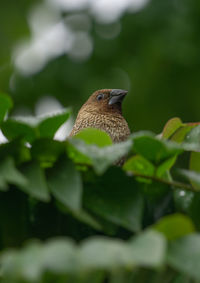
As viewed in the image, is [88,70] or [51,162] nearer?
[51,162]

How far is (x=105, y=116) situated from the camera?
12.0 ft

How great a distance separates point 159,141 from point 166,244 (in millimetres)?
216

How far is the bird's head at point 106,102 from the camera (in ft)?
12.4

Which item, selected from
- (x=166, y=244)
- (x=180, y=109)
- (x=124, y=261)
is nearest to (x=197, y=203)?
(x=166, y=244)

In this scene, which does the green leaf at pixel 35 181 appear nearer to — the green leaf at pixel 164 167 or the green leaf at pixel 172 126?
the green leaf at pixel 164 167

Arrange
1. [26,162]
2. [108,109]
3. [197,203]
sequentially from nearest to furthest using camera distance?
[26,162], [197,203], [108,109]

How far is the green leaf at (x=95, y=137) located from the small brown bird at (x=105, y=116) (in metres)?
1.95

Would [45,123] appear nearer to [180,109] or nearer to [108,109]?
[108,109]

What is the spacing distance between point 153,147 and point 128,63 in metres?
5.93

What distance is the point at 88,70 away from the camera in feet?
23.3

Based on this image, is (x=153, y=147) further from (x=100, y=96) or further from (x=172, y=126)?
(x=100, y=96)

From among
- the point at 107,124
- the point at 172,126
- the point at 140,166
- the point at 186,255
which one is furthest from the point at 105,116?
the point at 186,255

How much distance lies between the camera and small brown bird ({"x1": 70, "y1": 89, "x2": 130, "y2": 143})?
341 centimetres

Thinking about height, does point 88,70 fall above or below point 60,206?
below
